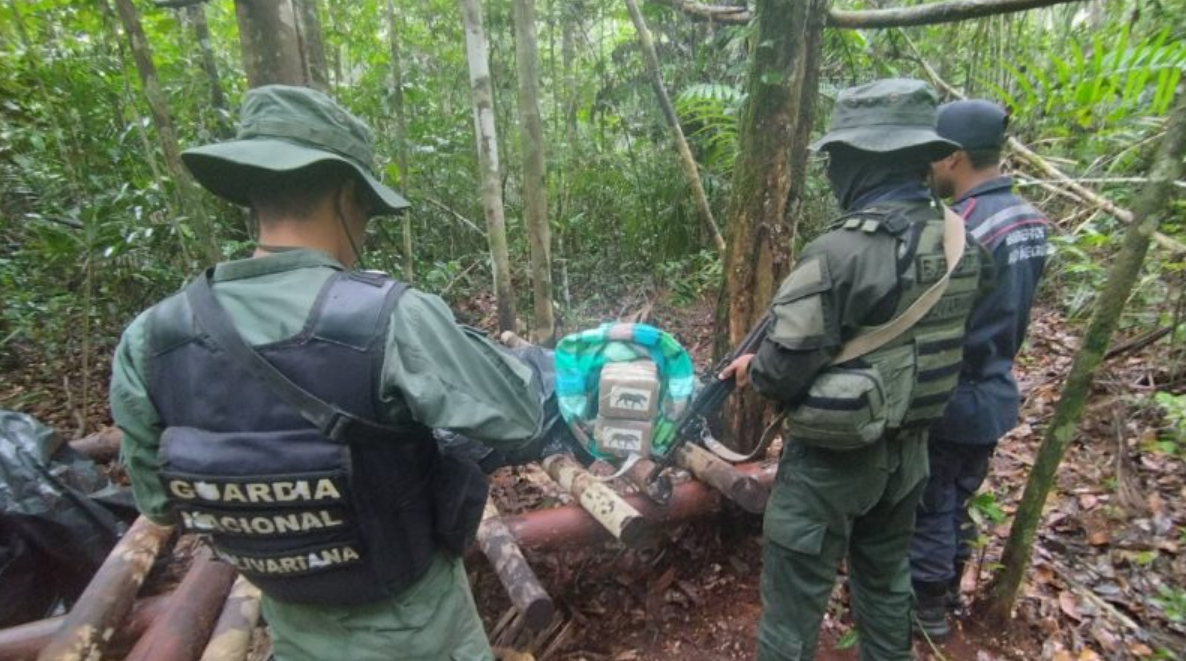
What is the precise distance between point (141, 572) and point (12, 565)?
32.0 inches

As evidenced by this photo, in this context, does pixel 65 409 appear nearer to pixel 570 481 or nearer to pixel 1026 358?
pixel 570 481

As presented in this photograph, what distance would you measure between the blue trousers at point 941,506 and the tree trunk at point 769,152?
94 cm

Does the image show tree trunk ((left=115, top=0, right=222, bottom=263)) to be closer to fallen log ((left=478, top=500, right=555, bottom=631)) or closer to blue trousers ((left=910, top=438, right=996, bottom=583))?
fallen log ((left=478, top=500, right=555, bottom=631))

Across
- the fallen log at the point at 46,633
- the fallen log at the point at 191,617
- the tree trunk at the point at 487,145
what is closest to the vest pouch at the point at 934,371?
the fallen log at the point at 191,617

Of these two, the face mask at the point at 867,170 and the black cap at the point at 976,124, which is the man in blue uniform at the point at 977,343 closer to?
the black cap at the point at 976,124

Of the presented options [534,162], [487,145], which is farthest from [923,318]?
[487,145]

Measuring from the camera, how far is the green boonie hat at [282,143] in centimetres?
142

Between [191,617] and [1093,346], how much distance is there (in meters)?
3.67

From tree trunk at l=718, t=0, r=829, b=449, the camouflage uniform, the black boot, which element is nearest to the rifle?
the camouflage uniform

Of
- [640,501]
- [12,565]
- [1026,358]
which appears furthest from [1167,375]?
[12,565]

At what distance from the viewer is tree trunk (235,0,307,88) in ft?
10.7

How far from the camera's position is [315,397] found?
1.35 m

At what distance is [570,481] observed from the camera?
9.81 ft

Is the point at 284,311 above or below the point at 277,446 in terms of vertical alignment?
above
